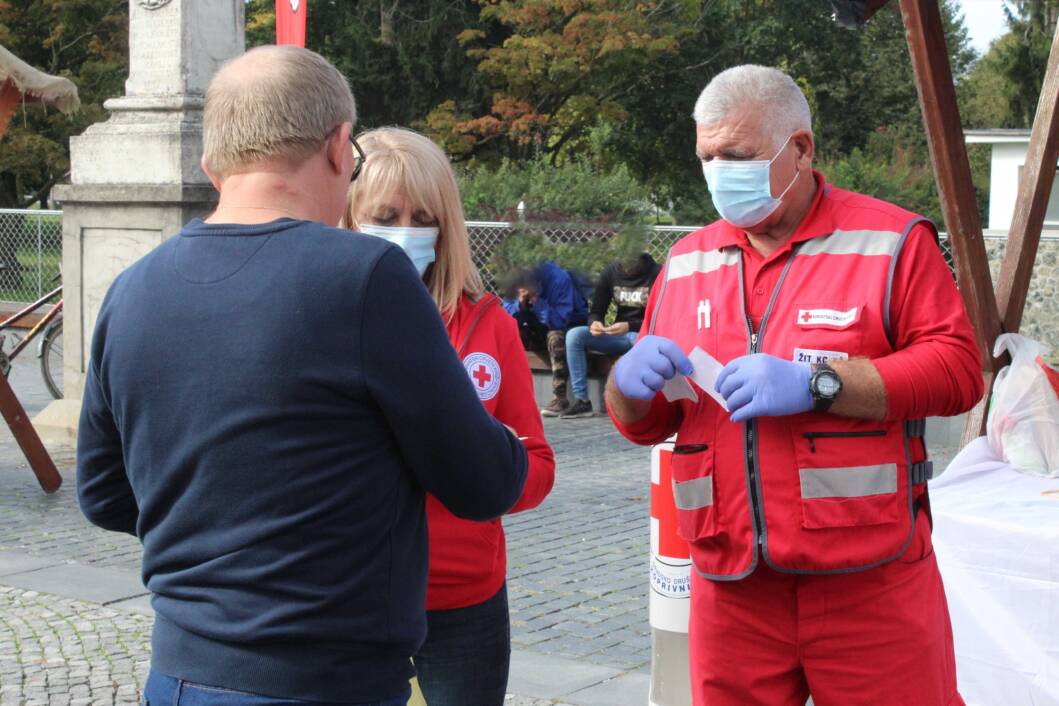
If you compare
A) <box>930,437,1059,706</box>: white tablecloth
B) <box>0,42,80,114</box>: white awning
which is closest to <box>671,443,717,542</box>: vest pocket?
<box>930,437,1059,706</box>: white tablecloth

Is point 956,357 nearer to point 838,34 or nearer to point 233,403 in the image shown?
point 233,403

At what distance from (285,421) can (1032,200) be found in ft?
11.7

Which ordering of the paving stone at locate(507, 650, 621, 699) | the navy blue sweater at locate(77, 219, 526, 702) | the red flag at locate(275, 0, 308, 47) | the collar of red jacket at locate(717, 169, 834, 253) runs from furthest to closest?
the red flag at locate(275, 0, 308, 47) → the paving stone at locate(507, 650, 621, 699) → the collar of red jacket at locate(717, 169, 834, 253) → the navy blue sweater at locate(77, 219, 526, 702)

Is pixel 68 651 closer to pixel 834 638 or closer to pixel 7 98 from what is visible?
pixel 834 638

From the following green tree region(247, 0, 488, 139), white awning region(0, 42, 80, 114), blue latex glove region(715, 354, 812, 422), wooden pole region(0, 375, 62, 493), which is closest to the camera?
blue latex glove region(715, 354, 812, 422)

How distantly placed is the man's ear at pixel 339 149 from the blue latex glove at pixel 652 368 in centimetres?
92

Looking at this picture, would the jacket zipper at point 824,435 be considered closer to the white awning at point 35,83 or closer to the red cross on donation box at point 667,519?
the red cross on donation box at point 667,519

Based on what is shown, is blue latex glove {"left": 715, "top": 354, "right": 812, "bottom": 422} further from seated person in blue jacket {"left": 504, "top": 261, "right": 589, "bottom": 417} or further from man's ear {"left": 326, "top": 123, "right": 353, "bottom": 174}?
seated person in blue jacket {"left": 504, "top": 261, "right": 589, "bottom": 417}

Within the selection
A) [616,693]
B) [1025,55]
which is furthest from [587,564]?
[1025,55]

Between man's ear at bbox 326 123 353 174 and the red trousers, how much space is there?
4.09 ft

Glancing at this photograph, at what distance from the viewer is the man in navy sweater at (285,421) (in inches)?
70.1

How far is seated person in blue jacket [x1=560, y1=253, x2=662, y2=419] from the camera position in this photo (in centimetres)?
1174

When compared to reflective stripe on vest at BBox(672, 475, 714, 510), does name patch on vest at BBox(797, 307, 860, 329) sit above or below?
above

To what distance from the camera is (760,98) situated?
2768 millimetres
